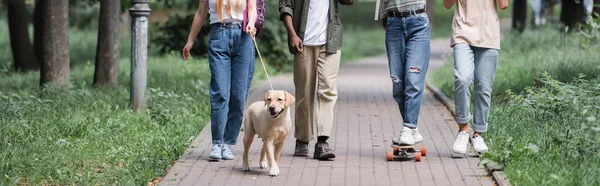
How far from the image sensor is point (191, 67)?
72.4ft

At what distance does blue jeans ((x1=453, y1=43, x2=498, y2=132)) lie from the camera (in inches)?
381

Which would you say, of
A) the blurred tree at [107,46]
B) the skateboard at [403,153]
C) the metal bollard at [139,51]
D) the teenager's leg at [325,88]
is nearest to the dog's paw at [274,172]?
the teenager's leg at [325,88]

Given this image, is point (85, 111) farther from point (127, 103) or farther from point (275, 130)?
point (275, 130)

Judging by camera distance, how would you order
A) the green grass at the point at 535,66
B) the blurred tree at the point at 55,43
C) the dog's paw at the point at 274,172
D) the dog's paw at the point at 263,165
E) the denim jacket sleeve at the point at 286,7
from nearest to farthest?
1. the dog's paw at the point at 274,172
2. the dog's paw at the point at 263,165
3. the denim jacket sleeve at the point at 286,7
4. the green grass at the point at 535,66
5. the blurred tree at the point at 55,43

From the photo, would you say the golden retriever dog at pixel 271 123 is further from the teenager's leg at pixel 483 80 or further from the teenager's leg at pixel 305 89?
the teenager's leg at pixel 483 80

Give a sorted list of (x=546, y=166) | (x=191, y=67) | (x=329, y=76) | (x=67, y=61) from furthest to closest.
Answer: (x=191, y=67) → (x=67, y=61) → (x=329, y=76) → (x=546, y=166)

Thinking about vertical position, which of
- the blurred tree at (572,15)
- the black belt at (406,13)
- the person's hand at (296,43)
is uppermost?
the black belt at (406,13)

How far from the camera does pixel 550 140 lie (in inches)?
369

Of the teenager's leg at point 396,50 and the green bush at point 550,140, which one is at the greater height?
the teenager's leg at point 396,50

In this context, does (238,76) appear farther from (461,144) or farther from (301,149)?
(461,144)

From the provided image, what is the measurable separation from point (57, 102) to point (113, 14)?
4.12m

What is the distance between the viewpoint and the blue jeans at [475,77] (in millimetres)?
9672

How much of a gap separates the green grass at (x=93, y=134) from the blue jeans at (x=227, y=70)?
1.88ft

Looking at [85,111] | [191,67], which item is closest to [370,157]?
[85,111]
